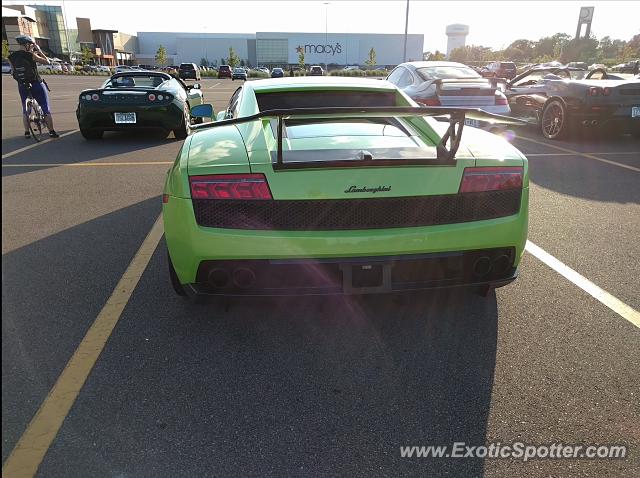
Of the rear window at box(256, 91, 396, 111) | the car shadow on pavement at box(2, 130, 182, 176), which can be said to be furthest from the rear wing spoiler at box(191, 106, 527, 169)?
the car shadow on pavement at box(2, 130, 182, 176)

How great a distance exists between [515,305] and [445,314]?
0.48m

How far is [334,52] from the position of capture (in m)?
111

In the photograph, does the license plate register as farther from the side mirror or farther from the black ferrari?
the black ferrari

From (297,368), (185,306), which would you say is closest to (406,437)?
(297,368)

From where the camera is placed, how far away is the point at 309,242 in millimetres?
2363

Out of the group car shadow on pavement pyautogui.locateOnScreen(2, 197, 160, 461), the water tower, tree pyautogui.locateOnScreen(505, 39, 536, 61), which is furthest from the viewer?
the water tower

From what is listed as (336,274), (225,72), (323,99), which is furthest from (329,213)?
(225,72)

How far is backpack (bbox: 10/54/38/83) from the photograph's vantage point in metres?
8.04

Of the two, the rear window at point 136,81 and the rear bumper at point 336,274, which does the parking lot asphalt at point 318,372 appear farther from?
the rear window at point 136,81

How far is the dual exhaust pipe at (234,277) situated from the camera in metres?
2.42

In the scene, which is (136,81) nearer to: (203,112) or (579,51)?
(203,112)

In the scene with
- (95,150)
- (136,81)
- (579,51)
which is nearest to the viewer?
(95,150)

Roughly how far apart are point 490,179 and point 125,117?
7566 millimetres

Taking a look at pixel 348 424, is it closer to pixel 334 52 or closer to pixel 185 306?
pixel 185 306
